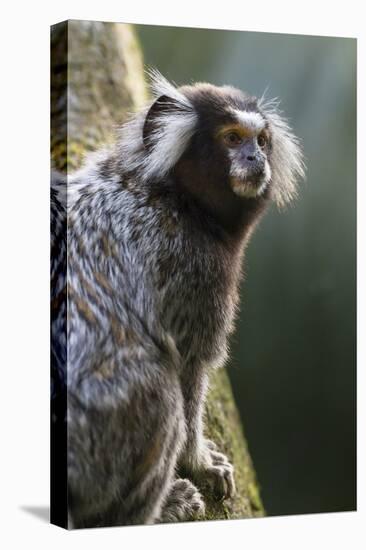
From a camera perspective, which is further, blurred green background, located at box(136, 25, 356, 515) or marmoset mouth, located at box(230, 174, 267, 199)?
blurred green background, located at box(136, 25, 356, 515)

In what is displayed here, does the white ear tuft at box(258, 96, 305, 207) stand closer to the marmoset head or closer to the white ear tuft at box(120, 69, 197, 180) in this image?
the marmoset head

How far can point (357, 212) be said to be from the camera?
7492 millimetres

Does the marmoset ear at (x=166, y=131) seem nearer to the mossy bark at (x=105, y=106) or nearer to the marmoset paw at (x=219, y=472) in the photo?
the mossy bark at (x=105, y=106)

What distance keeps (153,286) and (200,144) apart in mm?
903

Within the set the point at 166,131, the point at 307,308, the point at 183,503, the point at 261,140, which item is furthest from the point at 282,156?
the point at 183,503

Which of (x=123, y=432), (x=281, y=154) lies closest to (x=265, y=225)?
(x=281, y=154)

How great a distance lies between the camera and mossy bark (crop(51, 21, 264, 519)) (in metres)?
6.36

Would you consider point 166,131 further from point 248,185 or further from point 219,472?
point 219,472

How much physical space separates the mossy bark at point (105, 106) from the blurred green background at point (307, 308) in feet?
0.70

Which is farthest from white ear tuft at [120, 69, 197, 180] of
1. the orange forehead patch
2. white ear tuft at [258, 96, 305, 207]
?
white ear tuft at [258, 96, 305, 207]

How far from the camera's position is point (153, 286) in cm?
627

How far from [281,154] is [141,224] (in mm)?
1115

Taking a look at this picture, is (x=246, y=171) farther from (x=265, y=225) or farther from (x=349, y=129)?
(x=349, y=129)

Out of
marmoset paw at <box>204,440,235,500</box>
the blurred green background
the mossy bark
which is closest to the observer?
the mossy bark
